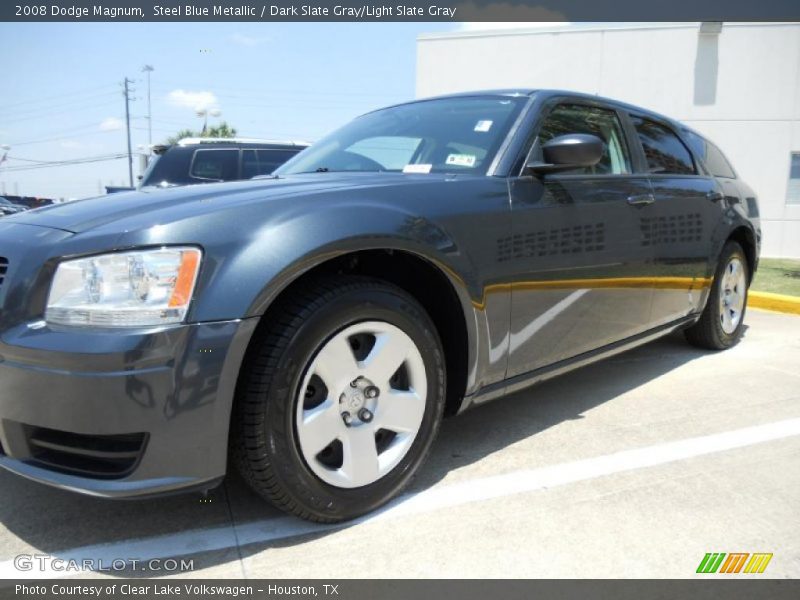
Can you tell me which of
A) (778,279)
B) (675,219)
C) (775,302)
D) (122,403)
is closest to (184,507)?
(122,403)

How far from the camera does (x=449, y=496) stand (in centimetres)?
230

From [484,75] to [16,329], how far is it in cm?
1314

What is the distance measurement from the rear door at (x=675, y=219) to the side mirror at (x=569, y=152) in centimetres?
72

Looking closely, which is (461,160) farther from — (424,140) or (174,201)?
(174,201)

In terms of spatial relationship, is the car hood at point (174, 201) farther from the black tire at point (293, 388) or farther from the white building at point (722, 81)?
the white building at point (722, 81)

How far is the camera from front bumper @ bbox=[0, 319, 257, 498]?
164 cm

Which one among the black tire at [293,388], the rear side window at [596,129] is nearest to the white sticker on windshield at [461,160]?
the rear side window at [596,129]

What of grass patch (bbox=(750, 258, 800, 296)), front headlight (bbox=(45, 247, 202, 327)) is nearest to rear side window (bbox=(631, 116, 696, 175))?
front headlight (bbox=(45, 247, 202, 327))

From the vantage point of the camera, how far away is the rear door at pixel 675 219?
332cm

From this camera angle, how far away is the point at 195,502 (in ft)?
7.39

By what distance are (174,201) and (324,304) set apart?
59cm

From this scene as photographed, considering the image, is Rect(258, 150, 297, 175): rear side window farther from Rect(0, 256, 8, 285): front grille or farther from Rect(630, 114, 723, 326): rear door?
Rect(0, 256, 8, 285): front grille

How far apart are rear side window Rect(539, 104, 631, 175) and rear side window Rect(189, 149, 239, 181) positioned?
5654mm

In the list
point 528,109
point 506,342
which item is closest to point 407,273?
point 506,342
